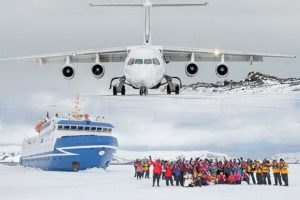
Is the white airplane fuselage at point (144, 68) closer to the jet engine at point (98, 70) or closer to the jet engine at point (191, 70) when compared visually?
the jet engine at point (191, 70)

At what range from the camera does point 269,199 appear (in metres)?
17.3

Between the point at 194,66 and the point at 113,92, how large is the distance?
18.9 feet

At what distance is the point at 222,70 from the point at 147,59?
5.27 metres

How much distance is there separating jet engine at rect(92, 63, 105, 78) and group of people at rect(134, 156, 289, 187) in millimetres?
8946

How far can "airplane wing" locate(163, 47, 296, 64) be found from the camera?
112 ft

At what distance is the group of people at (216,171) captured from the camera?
23.5 metres

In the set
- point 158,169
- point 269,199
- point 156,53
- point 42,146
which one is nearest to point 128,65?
point 156,53

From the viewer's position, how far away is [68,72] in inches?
1249

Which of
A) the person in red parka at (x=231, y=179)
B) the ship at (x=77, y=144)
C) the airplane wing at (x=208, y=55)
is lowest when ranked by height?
the person in red parka at (x=231, y=179)

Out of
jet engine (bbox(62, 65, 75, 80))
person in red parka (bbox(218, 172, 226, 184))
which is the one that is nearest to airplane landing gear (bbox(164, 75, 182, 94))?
jet engine (bbox(62, 65, 75, 80))

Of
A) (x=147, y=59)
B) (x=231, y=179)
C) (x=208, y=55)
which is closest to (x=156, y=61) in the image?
(x=147, y=59)

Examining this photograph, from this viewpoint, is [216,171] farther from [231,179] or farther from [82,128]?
[82,128]

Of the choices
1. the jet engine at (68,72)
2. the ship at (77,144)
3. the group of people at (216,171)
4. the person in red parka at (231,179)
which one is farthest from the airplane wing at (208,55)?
the ship at (77,144)

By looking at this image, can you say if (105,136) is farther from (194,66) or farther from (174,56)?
(194,66)
